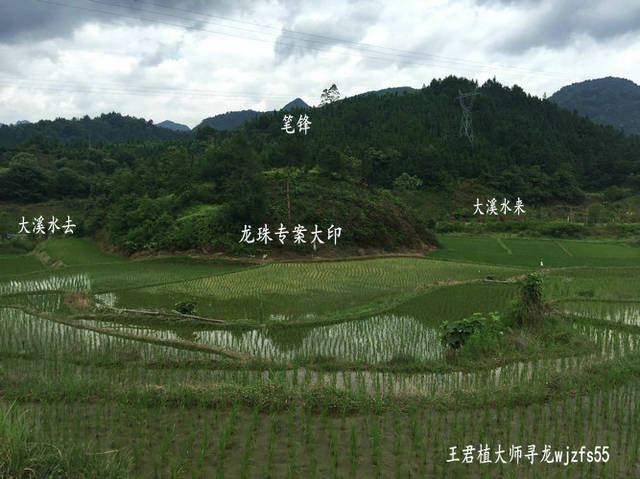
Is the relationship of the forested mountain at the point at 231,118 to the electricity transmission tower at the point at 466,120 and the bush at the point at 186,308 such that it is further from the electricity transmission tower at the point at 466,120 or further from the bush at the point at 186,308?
the bush at the point at 186,308

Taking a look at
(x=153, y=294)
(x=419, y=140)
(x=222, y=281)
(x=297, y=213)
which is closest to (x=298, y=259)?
(x=297, y=213)

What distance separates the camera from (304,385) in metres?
7.23

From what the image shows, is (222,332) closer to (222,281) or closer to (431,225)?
(222,281)

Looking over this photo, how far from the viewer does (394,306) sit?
12852mm

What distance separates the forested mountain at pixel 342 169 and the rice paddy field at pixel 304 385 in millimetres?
8652

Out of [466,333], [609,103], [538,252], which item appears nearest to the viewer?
[466,333]

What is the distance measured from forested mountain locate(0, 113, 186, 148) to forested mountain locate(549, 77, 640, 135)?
11637 centimetres

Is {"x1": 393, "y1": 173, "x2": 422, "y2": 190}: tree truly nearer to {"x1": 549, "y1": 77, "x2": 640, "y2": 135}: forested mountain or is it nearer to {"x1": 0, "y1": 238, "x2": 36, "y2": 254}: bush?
{"x1": 0, "y1": 238, "x2": 36, "y2": 254}: bush

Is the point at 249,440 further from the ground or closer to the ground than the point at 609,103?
closer to the ground

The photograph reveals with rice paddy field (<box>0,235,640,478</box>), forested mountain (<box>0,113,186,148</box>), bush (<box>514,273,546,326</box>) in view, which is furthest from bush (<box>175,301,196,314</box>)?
forested mountain (<box>0,113,186,148</box>)

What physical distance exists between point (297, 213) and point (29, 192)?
31999 millimetres

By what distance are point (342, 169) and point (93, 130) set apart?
88.7 metres

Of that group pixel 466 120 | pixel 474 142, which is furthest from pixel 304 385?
pixel 474 142

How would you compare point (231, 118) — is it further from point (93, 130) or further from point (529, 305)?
point (529, 305)
